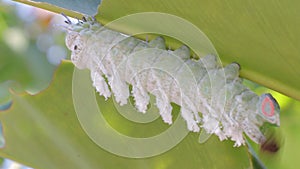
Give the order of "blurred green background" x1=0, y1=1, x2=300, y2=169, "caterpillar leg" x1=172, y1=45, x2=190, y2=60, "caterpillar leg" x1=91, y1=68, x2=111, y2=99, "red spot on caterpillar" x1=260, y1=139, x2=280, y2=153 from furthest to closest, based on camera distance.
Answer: "blurred green background" x1=0, y1=1, x2=300, y2=169, "red spot on caterpillar" x1=260, y1=139, x2=280, y2=153, "caterpillar leg" x1=91, y1=68, x2=111, y2=99, "caterpillar leg" x1=172, y1=45, x2=190, y2=60

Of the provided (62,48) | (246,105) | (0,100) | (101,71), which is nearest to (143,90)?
(101,71)

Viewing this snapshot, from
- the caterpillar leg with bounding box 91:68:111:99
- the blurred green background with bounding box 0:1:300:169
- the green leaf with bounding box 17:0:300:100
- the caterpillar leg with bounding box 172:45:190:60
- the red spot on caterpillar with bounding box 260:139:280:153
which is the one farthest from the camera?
the blurred green background with bounding box 0:1:300:169

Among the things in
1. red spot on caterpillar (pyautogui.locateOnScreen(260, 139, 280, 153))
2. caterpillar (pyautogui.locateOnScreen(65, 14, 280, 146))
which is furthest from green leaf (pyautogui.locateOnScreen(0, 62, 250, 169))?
red spot on caterpillar (pyautogui.locateOnScreen(260, 139, 280, 153))

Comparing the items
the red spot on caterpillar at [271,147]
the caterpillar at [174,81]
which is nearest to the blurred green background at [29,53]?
the red spot on caterpillar at [271,147]

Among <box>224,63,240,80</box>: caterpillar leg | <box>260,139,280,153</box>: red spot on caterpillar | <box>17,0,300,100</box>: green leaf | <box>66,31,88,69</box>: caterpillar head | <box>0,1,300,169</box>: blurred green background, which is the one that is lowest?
<box>0,1,300,169</box>: blurred green background

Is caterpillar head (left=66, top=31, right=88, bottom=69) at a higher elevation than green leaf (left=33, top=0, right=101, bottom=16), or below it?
below

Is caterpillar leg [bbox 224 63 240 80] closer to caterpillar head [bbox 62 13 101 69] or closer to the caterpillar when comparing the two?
the caterpillar

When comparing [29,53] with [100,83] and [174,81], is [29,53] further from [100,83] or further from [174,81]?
[174,81]

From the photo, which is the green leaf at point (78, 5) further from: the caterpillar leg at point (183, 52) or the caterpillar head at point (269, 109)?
the caterpillar head at point (269, 109)
